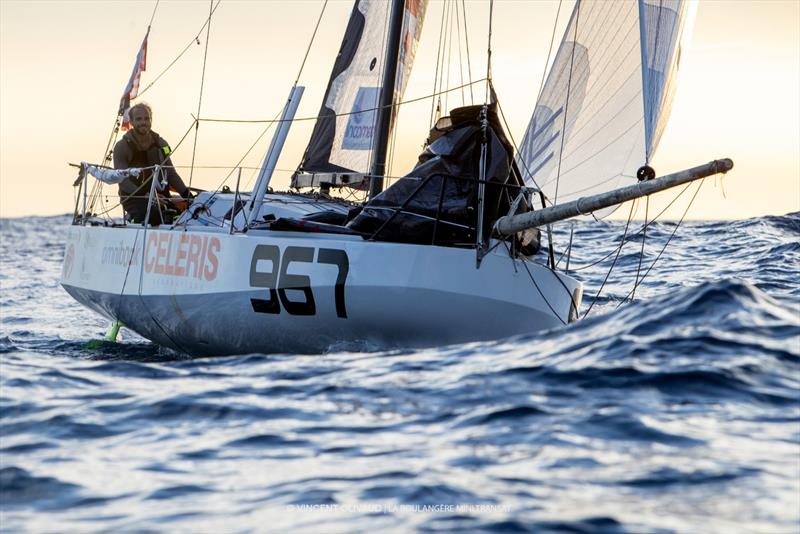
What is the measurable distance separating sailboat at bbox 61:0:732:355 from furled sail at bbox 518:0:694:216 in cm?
2

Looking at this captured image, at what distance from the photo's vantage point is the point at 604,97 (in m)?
10.9

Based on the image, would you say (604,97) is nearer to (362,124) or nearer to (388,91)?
(388,91)

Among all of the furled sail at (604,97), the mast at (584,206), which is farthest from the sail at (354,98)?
the mast at (584,206)

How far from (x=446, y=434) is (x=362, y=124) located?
881 centimetres

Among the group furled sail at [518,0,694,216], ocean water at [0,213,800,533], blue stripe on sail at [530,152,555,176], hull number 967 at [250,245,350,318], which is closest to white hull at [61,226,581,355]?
hull number 967 at [250,245,350,318]

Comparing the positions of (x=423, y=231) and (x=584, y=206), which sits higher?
(x=584, y=206)

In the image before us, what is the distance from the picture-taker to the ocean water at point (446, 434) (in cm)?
423

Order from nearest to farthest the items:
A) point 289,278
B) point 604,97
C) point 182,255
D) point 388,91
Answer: point 289,278 → point 182,255 → point 604,97 → point 388,91

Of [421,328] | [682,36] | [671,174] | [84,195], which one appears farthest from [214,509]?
[84,195]

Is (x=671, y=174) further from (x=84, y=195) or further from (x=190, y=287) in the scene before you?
(x=84, y=195)

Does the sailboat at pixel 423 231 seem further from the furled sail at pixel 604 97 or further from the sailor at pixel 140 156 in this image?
the sailor at pixel 140 156

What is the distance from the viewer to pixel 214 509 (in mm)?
4328

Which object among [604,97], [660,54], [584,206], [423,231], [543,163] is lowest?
[423,231]

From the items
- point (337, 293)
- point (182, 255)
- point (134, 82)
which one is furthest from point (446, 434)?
point (134, 82)
